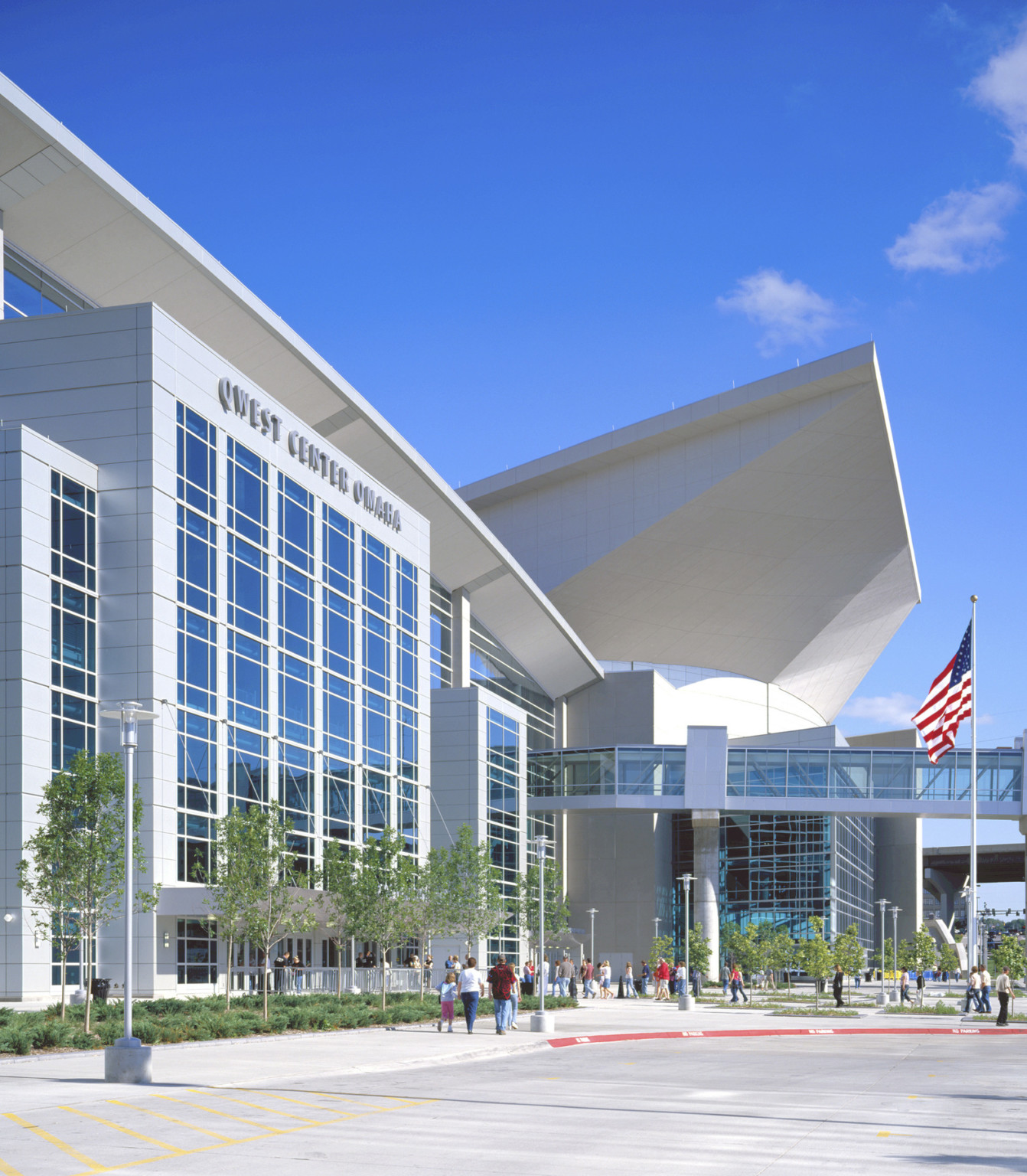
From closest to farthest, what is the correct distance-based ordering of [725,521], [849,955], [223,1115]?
[223,1115] < [849,955] < [725,521]

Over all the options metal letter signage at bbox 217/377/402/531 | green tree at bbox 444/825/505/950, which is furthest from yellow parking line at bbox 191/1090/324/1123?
green tree at bbox 444/825/505/950

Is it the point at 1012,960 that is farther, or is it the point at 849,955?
the point at 849,955

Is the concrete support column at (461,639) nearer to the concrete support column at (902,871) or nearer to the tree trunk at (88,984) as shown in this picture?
the tree trunk at (88,984)

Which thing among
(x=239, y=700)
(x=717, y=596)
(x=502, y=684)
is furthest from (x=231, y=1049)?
(x=717, y=596)

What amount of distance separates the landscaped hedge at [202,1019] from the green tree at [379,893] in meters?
1.84

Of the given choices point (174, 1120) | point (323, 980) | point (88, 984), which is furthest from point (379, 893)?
point (174, 1120)

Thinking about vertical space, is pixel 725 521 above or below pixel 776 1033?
above

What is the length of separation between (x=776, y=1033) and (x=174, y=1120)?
22384 mm

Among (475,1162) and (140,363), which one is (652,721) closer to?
(140,363)

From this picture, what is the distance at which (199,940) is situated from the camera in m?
A: 34.9

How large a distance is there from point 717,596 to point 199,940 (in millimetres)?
50503

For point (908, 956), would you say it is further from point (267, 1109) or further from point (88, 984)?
point (267, 1109)

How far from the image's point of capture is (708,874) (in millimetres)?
68312

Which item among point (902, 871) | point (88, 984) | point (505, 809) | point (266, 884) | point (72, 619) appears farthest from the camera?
point (902, 871)
